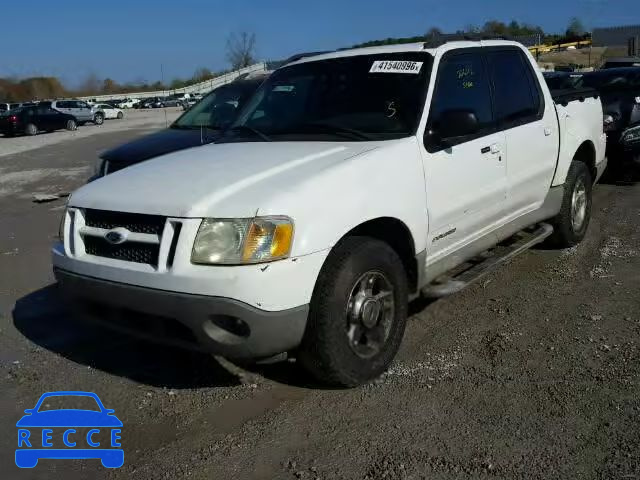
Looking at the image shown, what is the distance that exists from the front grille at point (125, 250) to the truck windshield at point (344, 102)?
4.51ft

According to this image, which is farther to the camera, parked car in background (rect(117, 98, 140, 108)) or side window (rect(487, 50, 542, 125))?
parked car in background (rect(117, 98, 140, 108))

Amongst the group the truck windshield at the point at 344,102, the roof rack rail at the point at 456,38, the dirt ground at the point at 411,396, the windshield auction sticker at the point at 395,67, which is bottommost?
the dirt ground at the point at 411,396

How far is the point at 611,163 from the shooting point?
9.35m

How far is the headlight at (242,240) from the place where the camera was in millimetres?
3105

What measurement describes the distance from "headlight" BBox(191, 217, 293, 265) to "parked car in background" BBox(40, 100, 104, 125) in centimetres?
3497

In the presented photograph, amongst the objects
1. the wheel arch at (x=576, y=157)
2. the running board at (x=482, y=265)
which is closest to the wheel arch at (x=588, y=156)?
the wheel arch at (x=576, y=157)

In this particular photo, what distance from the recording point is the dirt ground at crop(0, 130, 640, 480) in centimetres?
299

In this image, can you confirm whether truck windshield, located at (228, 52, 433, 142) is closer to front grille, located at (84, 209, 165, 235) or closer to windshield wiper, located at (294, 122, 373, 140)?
windshield wiper, located at (294, 122, 373, 140)

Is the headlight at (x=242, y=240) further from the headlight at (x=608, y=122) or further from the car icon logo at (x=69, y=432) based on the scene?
the headlight at (x=608, y=122)

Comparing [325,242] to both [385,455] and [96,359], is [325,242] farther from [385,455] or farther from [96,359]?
[96,359]

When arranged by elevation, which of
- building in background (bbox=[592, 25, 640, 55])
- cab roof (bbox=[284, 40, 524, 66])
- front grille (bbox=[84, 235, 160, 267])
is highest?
building in background (bbox=[592, 25, 640, 55])

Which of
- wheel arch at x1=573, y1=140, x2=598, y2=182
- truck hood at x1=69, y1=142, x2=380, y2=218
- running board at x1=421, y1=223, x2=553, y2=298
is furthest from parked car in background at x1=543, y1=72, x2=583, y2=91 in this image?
truck hood at x1=69, y1=142, x2=380, y2=218

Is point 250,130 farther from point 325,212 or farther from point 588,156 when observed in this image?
point 588,156

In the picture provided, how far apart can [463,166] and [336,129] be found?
0.87m
